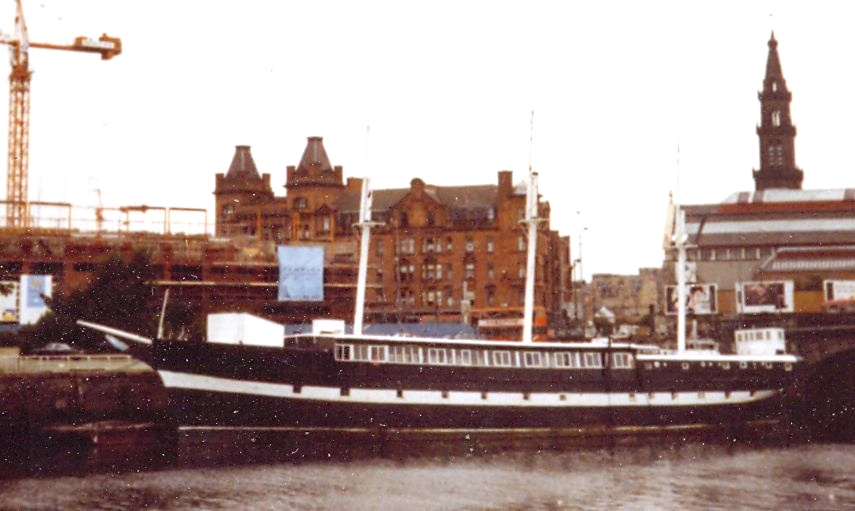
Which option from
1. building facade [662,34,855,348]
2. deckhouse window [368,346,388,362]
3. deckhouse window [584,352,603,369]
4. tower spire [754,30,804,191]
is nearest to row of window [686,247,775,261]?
building facade [662,34,855,348]

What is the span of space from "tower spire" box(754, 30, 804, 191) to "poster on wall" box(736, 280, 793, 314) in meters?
65.1

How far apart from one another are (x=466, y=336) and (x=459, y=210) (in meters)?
32.2

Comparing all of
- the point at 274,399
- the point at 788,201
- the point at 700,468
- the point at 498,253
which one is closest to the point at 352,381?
the point at 274,399

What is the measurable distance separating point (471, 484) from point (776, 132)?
422ft

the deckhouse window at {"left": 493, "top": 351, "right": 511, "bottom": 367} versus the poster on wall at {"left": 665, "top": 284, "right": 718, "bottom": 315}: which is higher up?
the poster on wall at {"left": 665, "top": 284, "right": 718, "bottom": 315}

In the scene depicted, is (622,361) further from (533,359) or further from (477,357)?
(477,357)

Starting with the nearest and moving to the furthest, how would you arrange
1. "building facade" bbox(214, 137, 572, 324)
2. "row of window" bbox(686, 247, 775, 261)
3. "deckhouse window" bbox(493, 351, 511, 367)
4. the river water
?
the river water → "deckhouse window" bbox(493, 351, 511, 367) → "building facade" bbox(214, 137, 572, 324) → "row of window" bbox(686, 247, 775, 261)

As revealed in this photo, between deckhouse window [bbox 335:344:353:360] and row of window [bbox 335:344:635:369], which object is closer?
deckhouse window [bbox 335:344:353:360]

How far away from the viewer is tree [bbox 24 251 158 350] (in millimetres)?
73250

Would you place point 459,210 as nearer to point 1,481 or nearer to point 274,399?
point 274,399

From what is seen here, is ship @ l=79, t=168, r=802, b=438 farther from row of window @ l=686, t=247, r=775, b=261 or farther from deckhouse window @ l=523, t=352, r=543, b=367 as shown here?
row of window @ l=686, t=247, r=775, b=261

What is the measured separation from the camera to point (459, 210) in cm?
11869

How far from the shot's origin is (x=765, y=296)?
100 m

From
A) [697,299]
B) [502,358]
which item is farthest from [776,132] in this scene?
[502,358]
